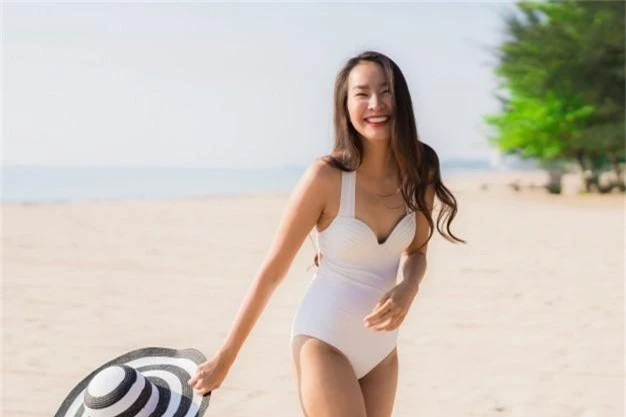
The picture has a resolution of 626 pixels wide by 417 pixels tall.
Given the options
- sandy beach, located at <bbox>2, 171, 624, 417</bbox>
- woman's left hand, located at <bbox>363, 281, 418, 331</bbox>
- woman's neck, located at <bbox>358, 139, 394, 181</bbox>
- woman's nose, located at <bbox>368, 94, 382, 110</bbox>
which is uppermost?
woman's nose, located at <bbox>368, 94, 382, 110</bbox>

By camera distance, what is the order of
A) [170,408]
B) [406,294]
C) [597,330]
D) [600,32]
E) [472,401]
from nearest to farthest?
[406,294], [170,408], [472,401], [597,330], [600,32]

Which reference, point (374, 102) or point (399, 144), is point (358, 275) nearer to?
point (399, 144)

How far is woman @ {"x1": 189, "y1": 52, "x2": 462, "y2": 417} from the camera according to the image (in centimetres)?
286

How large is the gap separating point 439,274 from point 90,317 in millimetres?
5377

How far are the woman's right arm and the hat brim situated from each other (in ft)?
0.20

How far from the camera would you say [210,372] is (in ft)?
9.85

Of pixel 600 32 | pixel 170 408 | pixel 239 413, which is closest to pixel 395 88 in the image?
pixel 170 408

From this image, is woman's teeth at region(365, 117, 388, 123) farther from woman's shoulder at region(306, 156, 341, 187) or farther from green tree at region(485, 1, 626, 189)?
green tree at region(485, 1, 626, 189)

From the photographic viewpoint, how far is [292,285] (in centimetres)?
1097

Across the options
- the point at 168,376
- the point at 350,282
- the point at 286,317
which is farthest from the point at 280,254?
the point at 286,317

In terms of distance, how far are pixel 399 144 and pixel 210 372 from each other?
1065 mm

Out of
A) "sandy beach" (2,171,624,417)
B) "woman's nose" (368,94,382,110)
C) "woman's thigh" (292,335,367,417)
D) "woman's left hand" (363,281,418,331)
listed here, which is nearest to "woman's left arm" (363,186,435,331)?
"woman's left hand" (363,281,418,331)

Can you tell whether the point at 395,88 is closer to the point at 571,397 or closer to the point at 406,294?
the point at 406,294

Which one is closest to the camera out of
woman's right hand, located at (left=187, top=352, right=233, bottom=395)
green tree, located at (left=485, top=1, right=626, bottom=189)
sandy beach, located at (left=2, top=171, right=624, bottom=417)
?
woman's right hand, located at (left=187, top=352, right=233, bottom=395)
